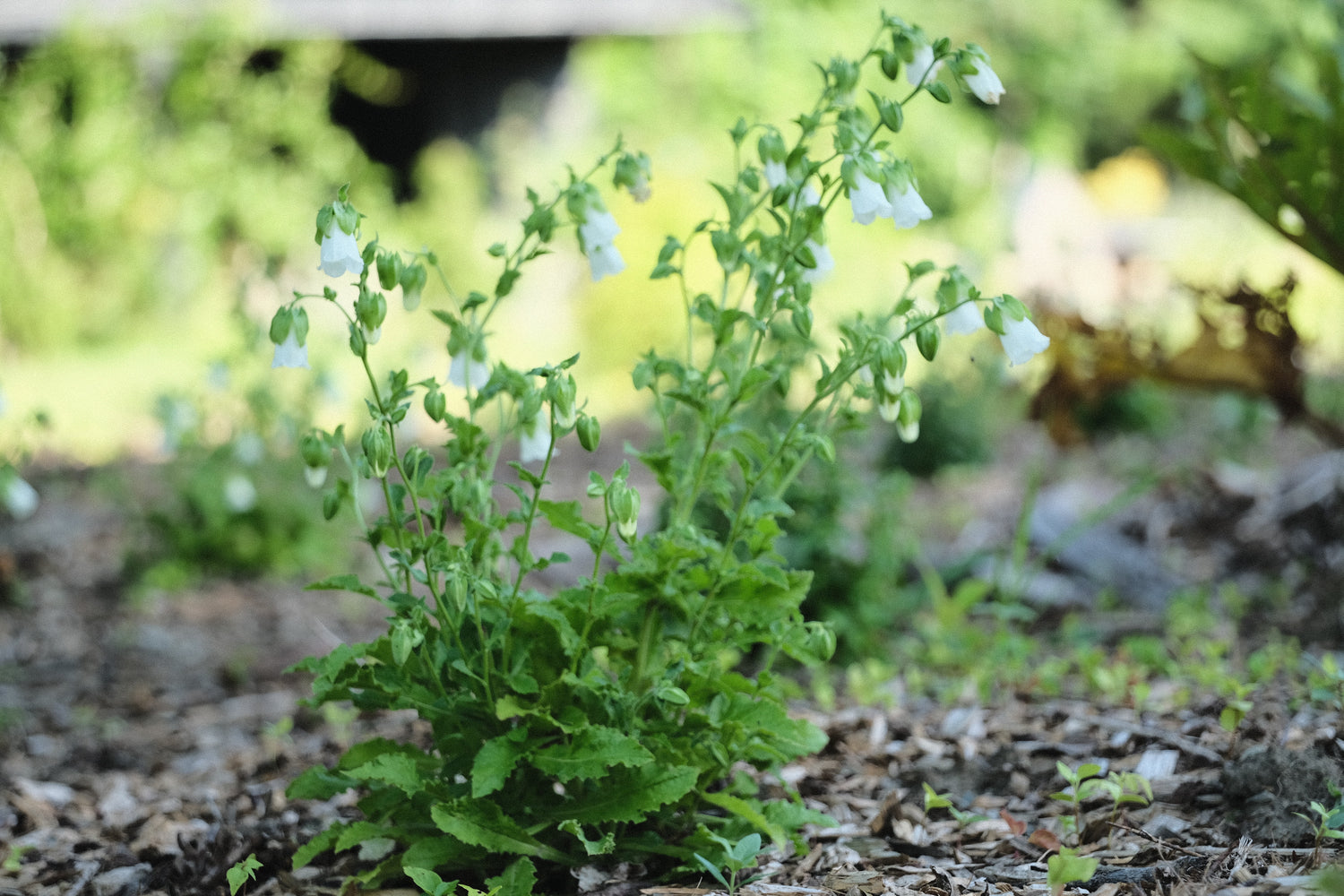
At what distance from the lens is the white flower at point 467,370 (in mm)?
1743

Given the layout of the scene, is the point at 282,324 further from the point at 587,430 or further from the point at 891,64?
the point at 891,64

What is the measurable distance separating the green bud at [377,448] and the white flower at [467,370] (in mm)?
251

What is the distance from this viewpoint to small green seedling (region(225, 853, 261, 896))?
1.66 metres

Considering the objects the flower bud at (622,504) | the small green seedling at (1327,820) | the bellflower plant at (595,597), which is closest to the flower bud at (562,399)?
the bellflower plant at (595,597)

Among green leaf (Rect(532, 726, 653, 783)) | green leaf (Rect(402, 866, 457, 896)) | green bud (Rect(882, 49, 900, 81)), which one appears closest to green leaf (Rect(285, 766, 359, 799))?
green leaf (Rect(402, 866, 457, 896))

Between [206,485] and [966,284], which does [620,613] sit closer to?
Result: [966,284]

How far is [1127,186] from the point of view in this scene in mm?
18141

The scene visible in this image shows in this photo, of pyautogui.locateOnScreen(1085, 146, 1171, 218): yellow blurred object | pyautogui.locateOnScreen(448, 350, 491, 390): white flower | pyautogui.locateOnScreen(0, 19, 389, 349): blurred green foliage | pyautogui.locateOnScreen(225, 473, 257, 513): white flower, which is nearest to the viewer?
pyautogui.locateOnScreen(448, 350, 491, 390): white flower

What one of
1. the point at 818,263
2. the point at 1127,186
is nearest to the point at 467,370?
the point at 818,263

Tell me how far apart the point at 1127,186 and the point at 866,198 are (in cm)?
1843

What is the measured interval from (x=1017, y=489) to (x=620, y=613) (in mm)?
3915

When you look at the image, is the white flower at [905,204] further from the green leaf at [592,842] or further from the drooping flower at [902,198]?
the green leaf at [592,842]

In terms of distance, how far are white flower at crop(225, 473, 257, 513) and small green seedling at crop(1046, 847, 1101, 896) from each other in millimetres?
3170

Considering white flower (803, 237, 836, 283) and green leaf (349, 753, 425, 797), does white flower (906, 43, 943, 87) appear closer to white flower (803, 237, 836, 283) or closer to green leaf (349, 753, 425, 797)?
white flower (803, 237, 836, 283)
